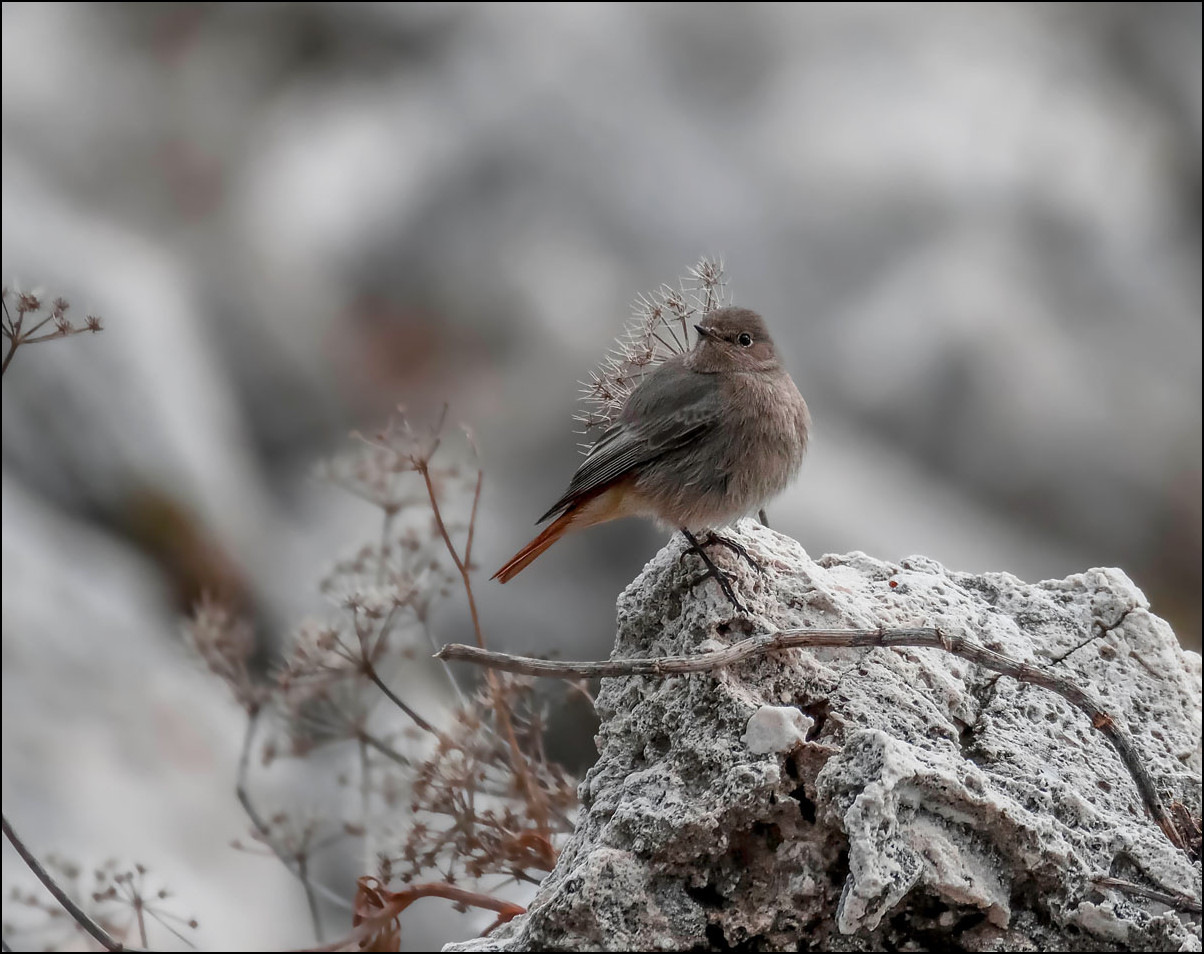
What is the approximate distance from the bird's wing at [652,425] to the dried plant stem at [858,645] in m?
0.90

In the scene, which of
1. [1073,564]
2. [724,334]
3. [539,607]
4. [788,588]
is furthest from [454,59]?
[788,588]

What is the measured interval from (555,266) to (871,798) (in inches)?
239

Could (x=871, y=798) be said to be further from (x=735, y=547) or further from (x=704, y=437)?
(x=704, y=437)

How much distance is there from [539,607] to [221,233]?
11.0 feet

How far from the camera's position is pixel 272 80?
8133 mm

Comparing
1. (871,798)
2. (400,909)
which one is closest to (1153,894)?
(871,798)

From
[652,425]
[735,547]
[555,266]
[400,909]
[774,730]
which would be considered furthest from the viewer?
[555,266]

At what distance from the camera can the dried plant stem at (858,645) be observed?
192 centimetres

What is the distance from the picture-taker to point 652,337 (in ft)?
10.2

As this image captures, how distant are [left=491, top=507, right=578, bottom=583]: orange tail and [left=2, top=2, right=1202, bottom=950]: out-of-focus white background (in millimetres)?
3110

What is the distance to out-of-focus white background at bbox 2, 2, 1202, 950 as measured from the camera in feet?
22.0

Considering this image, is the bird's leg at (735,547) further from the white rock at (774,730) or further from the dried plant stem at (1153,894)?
the dried plant stem at (1153,894)

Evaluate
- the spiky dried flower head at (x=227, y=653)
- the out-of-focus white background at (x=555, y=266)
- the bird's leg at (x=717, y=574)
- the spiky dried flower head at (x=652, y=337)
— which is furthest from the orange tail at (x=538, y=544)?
the out-of-focus white background at (x=555, y=266)

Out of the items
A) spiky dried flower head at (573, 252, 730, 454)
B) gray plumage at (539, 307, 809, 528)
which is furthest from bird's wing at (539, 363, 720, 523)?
spiky dried flower head at (573, 252, 730, 454)
